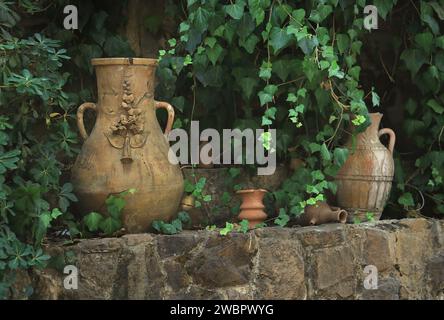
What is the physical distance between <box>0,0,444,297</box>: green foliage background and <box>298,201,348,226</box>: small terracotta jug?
66 mm

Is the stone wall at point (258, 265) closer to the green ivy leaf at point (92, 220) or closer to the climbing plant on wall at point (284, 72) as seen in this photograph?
the green ivy leaf at point (92, 220)

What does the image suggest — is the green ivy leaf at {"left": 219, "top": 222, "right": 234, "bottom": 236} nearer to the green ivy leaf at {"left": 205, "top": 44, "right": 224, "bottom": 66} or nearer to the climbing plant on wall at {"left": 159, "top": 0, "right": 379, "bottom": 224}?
the climbing plant on wall at {"left": 159, "top": 0, "right": 379, "bottom": 224}

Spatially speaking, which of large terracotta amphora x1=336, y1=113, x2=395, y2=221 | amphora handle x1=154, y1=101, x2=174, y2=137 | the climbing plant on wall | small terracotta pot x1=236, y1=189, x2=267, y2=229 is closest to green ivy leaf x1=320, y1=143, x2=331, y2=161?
the climbing plant on wall

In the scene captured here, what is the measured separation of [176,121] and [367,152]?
0.91m

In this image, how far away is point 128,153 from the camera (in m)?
3.10

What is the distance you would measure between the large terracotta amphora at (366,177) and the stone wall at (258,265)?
0.15m

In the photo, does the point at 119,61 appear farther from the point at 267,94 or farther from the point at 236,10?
the point at 267,94

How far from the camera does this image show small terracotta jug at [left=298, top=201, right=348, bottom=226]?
3.44m

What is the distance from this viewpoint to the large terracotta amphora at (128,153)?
3080 millimetres

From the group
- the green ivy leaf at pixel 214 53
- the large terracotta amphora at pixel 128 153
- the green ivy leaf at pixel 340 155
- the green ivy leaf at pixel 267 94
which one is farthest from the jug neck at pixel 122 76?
the green ivy leaf at pixel 340 155

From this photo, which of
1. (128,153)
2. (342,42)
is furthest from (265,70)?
(128,153)

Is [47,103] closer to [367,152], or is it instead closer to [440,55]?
[367,152]

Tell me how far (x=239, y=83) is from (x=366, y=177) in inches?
29.2
